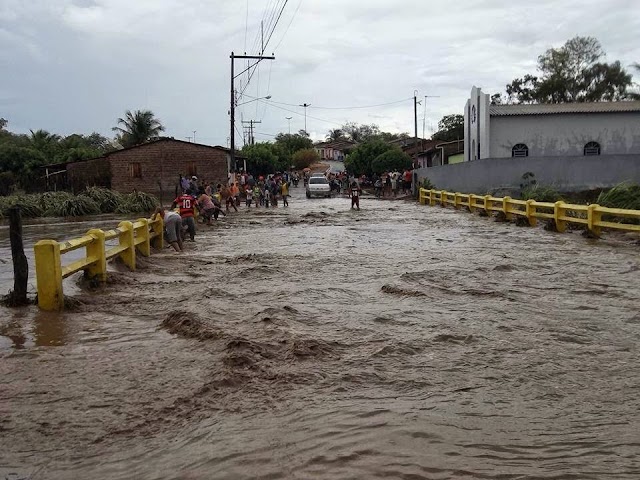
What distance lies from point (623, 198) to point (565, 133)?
19.5 meters

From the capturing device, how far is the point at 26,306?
7316mm

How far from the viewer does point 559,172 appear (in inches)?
1037

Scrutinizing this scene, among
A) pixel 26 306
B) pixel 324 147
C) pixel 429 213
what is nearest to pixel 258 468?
pixel 26 306

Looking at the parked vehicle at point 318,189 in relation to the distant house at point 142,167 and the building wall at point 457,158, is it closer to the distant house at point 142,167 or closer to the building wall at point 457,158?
the distant house at point 142,167

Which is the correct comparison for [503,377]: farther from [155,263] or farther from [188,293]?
[155,263]

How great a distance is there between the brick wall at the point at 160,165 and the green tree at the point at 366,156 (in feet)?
73.4

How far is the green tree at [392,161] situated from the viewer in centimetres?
5656

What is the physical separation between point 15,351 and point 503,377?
4.27 m

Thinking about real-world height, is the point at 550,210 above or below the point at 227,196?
below

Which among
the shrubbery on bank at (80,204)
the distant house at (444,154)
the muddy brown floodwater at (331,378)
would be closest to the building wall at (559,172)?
the shrubbery on bank at (80,204)

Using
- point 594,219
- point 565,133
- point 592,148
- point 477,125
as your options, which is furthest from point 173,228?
point 592,148

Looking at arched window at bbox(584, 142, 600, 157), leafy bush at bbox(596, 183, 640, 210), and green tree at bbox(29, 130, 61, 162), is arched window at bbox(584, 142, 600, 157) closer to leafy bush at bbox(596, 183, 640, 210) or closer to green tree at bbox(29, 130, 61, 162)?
leafy bush at bbox(596, 183, 640, 210)

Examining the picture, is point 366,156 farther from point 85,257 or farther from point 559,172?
point 85,257

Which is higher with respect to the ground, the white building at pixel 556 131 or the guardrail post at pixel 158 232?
the white building at pixel 556 131
